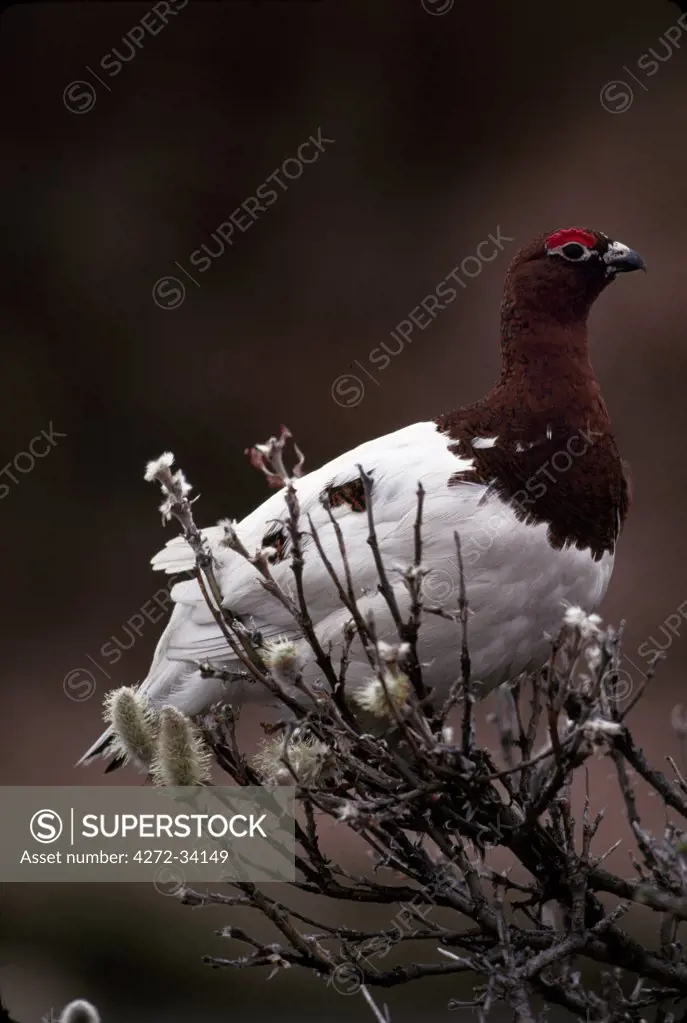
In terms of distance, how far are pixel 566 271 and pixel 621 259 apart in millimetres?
61

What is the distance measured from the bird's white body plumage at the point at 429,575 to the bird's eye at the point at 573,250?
240 mm

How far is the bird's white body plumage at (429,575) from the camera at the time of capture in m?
1.27

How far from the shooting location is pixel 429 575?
1238 mm

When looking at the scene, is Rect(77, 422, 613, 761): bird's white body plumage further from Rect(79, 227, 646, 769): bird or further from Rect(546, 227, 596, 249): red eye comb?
Rect(546, 227, 596, 249): red eye comb

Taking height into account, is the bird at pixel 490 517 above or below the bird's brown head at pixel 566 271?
below

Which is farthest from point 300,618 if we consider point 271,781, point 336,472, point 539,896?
point 336,472

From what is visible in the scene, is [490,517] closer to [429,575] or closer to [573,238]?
[429,575]

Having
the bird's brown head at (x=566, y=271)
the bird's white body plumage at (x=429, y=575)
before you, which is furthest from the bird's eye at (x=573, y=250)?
the bird's white body plumage at (x=429, y=575)

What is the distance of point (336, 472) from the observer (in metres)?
1.35

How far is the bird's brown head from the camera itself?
1.37 m

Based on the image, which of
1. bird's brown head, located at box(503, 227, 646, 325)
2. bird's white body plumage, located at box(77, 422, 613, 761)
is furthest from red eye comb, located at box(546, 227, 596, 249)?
bird's white body plumage, located at box(77, 422, 613, 761)

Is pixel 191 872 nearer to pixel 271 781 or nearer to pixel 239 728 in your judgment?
pixel 271 781

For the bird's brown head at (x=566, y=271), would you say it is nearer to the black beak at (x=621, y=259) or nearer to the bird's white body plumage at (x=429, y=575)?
the black beak at (x=621, y=259)

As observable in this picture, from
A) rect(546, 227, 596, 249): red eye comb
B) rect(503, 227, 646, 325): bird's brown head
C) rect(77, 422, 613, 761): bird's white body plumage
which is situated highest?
rect(546, 227, 596, 249): red eye comb
